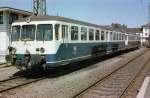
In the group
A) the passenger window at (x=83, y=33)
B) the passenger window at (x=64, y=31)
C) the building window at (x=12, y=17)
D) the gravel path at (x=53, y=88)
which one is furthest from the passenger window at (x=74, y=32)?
the building window at (x=12, y=17)

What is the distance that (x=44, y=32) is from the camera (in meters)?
14.6

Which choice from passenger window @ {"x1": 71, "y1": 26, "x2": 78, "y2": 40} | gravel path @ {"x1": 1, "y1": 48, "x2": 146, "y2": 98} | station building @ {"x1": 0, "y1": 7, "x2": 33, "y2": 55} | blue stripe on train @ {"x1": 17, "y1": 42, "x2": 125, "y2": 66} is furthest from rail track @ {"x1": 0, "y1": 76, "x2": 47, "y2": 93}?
station building @ {"x1": 0, "y1": 7, "x2": 33, "y2": 55}

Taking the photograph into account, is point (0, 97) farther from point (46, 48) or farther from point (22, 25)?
point (22, 25)

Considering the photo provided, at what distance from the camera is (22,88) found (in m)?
12.0

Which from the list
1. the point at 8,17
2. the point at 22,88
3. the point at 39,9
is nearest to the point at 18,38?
the point at 22,88

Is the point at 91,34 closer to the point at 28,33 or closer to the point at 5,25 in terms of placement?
the point at 28,33

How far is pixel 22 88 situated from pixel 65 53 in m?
4.00

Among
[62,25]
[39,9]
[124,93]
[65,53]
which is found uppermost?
[39,9]

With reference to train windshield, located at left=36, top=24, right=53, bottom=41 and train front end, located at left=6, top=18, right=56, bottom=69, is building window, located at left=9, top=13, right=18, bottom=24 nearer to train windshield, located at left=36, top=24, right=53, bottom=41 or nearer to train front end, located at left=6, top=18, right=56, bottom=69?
train front end, located at left=6, top=18, right=56, bottom=69

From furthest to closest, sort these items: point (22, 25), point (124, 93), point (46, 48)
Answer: point (22, 25) < point (46, 48) < point (124, 93)

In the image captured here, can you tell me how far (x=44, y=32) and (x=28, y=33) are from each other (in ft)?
3.19

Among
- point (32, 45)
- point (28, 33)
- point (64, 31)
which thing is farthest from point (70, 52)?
point (28, 33)

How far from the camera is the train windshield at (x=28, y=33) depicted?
586 inches

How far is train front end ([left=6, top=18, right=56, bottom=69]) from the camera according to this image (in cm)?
1419
